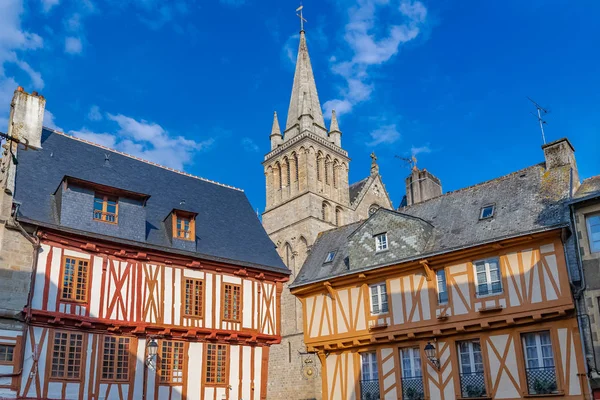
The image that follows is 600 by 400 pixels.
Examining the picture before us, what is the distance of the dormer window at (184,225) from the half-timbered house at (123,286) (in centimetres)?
3

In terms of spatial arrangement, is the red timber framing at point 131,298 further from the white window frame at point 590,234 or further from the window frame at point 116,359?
the white window frame at point 590,234

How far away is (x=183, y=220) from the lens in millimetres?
18438

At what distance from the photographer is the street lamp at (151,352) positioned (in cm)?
1497

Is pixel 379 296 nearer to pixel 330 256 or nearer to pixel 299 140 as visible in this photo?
pixel 330 256

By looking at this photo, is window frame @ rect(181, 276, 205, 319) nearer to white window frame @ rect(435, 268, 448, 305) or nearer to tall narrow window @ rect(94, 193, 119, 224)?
tall narrow window @ rect(94, 193, 119, 224)

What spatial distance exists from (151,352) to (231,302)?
3753 mm

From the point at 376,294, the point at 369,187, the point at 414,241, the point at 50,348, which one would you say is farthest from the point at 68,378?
the point at 369,187

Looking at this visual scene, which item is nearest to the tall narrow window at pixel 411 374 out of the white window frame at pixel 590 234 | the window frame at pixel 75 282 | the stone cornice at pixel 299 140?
the white window frame at pixel 590 234

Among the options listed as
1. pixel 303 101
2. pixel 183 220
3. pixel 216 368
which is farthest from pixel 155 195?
pixel 303 101

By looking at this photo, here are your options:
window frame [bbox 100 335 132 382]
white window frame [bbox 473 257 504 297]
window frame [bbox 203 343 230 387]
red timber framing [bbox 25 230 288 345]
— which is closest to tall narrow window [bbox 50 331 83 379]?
red timber framing [bbox 25 230 288 345]

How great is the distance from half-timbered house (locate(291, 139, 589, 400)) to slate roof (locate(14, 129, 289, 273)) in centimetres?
271

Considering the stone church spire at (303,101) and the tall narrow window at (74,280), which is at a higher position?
the stone church spire at (303,101)

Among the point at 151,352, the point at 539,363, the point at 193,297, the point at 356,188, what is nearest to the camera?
the point at 539,363

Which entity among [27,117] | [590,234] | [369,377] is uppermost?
[27,117]
